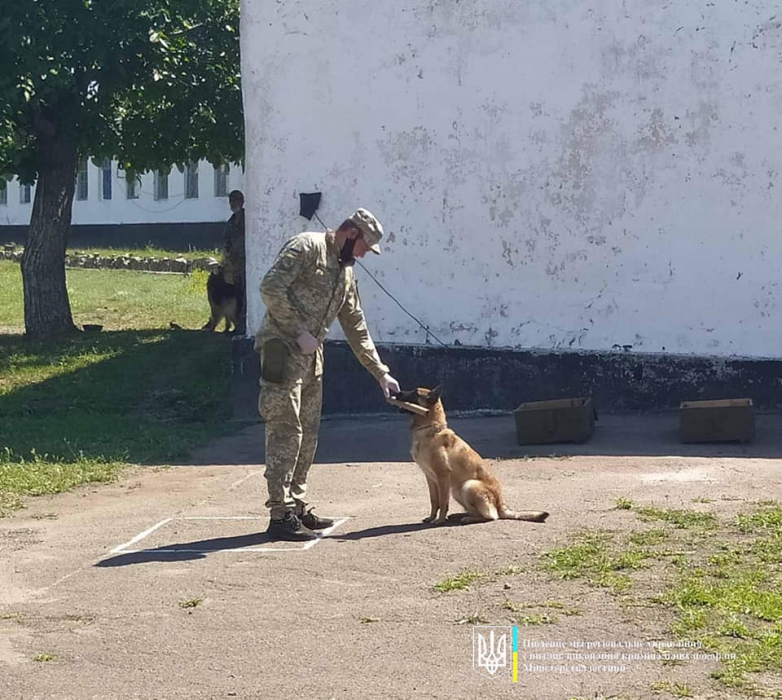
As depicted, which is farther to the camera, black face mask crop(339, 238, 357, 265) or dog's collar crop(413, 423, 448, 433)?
dog's collar crop(413, 423, 448, 433)

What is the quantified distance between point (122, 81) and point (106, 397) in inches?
178

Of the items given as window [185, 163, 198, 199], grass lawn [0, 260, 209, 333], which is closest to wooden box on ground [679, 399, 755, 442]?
grass lawn [0, 260, 209, 333]

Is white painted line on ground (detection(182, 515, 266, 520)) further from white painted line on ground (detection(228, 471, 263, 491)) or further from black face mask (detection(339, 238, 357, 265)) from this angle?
black face mask (detection(339, 238, 357, 265))

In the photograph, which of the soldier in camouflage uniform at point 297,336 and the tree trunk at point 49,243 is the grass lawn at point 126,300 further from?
the soldier in camouflage uniform at point 297,336

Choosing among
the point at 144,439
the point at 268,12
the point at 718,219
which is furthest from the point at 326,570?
the point at 268,12

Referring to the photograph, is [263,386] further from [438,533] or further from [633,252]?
[633,252]

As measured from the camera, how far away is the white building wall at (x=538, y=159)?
36.9 ft

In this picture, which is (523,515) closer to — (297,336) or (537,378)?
(297,336)

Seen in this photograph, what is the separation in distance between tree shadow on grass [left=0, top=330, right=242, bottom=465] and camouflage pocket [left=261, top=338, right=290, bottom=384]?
3896 mm

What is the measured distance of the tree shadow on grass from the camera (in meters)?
11.3

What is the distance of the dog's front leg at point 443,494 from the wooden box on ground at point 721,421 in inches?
131

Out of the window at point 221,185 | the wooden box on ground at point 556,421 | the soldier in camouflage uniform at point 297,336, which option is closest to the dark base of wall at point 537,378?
the wooden box on ground at point 556,421

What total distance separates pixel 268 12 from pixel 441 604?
8.07m

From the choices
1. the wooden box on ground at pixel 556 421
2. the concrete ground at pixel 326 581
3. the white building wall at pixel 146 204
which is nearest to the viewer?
the concrete ground at pixel 326 581
